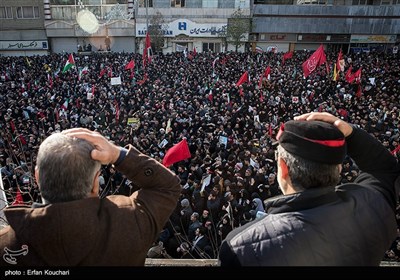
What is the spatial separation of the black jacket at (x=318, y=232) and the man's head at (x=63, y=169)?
59 cm

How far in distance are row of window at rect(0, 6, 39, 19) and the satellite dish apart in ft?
14.7

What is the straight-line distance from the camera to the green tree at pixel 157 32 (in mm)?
32000

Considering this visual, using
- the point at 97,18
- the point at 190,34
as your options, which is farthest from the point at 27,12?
the point at 190,34

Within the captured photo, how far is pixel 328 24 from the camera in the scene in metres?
34.0

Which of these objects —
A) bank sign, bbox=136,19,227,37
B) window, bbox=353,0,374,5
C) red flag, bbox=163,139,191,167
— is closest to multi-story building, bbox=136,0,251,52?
bank sign, bbox=136,19,227,37

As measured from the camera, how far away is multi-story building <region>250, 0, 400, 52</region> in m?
33.8

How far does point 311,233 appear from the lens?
3.88 feet

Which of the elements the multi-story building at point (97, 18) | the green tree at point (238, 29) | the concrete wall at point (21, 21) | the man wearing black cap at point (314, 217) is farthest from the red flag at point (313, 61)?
the concrete wall at point (21, 21)

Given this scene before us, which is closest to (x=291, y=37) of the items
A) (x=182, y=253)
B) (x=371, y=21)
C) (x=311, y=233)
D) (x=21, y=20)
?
(x=371, y=21)

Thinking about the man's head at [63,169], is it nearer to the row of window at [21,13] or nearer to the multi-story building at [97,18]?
the multi-story building at [97,18]

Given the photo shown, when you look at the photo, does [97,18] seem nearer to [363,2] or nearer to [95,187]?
[363,2]

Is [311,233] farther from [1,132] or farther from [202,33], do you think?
[202,33]

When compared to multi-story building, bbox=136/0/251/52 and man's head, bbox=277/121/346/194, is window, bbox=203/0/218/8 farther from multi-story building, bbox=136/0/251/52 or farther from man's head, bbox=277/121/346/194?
man's head, bbox=277/121/346/194

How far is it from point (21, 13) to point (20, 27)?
1.51 meters
